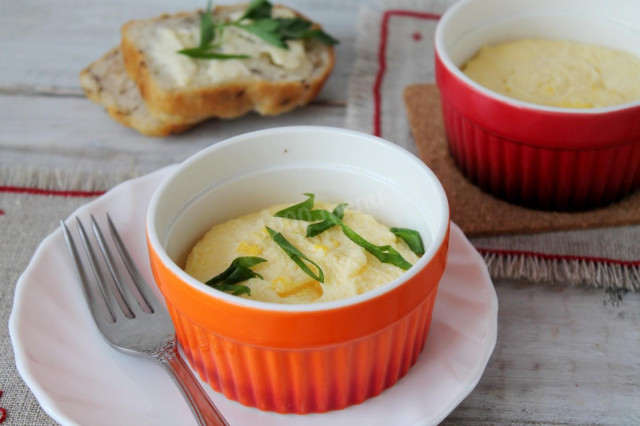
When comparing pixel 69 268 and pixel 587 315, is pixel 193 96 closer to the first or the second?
pixel 69 268

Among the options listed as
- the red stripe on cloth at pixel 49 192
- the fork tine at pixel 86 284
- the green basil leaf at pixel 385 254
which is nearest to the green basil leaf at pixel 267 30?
the red stripe on cloth at pixel 49 192

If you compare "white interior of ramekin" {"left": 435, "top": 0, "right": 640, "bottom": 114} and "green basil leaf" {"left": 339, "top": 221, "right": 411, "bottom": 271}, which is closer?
"green basil leaf" {"left": 339, "top": 221, "right": 411, "bottom": 271}

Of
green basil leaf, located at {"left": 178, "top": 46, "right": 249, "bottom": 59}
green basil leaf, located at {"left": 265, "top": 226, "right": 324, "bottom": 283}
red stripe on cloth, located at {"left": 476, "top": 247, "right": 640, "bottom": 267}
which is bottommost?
red stripe on cloth, located at {"left": 476, "top": 247, "right": 640, "bottom": 267}

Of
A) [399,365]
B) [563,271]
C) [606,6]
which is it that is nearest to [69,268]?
[399,365]

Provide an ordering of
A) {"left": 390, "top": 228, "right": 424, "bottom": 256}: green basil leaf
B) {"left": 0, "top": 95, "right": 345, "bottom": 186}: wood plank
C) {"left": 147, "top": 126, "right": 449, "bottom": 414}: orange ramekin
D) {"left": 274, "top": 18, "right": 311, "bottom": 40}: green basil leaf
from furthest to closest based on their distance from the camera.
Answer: {"left": 274, "top": 18, "right": 311, "bottom": 40}: green basil leaf → {"left": 0, "top": 95, "right": 345, "bottom": 186}: wood plank → {"left": 390, "top": 228, "right": 424, "bottom": 256}: green basil leaf → {"left": 147, "top": 126, "right": 449, "bottom": 414}: orange ramekin

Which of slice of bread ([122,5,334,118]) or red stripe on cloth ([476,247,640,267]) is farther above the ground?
slice of bread ([122,5,334,118])

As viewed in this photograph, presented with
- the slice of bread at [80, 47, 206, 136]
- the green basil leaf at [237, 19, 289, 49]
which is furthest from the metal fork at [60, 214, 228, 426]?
the green basil leaf at [237, 19, 289, 49]

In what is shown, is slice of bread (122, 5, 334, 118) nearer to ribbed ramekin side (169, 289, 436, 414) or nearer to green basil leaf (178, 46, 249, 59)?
green basil leaf (178, 46, 249, 59)
